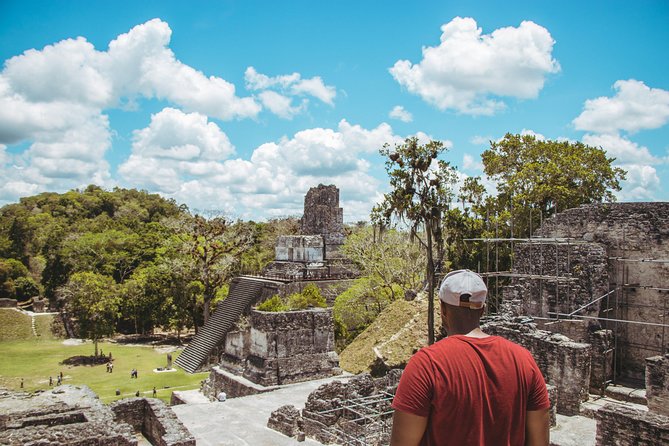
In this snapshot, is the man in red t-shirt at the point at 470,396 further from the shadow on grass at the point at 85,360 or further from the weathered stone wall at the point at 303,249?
the shadow on grass at the point at 85,360

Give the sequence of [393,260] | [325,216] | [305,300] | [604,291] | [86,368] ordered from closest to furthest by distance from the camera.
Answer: [604,291]
[305,300]
[86,368]
[393,260]
[325,216]

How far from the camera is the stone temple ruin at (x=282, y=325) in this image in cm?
1642

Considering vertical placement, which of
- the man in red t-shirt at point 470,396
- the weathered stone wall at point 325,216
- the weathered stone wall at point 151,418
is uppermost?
the weathered stone wall at point 325,216

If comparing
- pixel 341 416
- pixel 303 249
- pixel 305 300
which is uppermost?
pixel 303 249

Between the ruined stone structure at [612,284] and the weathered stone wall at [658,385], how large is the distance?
3439mm

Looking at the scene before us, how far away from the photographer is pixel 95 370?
927 inches

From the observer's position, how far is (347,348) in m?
20.3

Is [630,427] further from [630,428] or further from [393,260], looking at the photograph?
[393,260]

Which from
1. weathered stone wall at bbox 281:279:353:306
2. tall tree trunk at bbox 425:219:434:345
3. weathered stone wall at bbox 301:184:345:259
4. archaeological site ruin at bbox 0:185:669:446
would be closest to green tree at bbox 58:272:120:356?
archaeological site ruin at bbox 0:185:669:446

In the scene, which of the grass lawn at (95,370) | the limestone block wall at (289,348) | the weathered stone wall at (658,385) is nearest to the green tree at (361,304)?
the limestone block wall at (289,348)

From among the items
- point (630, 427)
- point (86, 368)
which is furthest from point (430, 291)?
point (86, 368)

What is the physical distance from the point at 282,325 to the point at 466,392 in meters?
14.7

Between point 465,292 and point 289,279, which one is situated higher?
point 465,292

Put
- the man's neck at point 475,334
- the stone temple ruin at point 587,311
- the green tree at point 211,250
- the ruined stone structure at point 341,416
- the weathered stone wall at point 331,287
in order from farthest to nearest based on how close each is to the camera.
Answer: the green tree at point 211,250
the weathered stone wall at point 331,287
the stone temple ruin at point 587,311
the ruined stone structure at point 341,416
the man's neck at point 475,334
